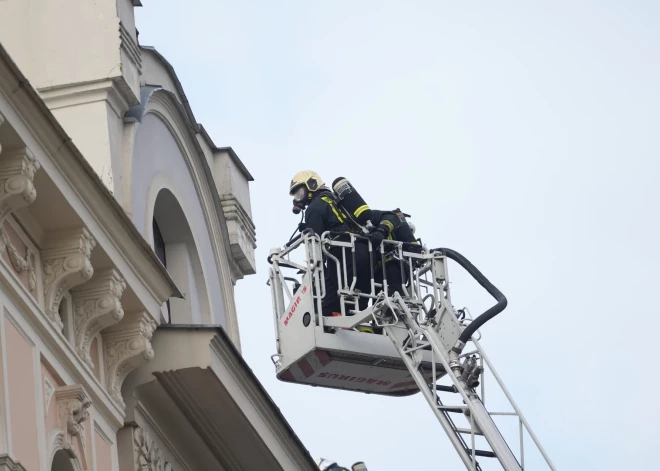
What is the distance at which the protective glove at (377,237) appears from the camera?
1645 centimetres

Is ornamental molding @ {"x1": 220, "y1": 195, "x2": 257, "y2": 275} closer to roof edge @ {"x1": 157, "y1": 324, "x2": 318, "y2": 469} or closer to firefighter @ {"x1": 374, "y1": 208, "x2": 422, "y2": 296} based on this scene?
firefighter @ {"x1": 374, "y1": 208, "x2": 422, "y2": 296}

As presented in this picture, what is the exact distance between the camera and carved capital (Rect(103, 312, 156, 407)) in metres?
12.5

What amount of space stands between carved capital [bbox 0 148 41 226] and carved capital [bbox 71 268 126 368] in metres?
1.41

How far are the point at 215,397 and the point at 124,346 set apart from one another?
1287 mm

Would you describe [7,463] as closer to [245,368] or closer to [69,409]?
[69,409]

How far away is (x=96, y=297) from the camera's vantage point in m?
12.1

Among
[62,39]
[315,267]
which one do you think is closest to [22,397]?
[62,39]

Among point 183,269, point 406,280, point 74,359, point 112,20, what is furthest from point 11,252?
point 406,280

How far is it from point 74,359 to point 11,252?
1.00 m

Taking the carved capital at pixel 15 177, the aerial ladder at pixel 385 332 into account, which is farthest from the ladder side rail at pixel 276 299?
the carved capital at pixel 15 177

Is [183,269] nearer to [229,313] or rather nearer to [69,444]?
[229,313]

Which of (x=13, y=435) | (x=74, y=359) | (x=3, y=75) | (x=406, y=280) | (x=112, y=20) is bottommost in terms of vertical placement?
(x=13, y=435)

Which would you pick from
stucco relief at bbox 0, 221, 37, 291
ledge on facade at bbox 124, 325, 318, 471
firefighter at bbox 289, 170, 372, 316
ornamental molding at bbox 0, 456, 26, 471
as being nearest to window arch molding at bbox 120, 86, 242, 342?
firefighter at bbox 289, 170, 372, 316

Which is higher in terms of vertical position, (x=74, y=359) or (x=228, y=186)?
(x=228, y=186)
